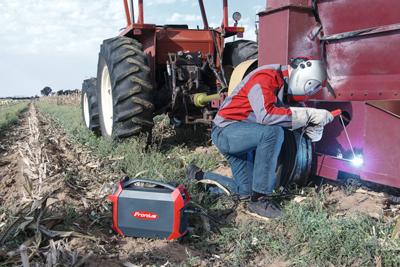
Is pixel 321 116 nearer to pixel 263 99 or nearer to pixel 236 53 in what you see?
pixel 263 99

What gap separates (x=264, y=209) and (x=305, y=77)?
3.57 ft

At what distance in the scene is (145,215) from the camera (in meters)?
3.14

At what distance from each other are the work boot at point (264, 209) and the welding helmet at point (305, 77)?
0.90m

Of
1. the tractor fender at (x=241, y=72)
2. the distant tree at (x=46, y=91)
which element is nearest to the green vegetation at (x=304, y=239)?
the tractor fender at (x=241, y=72)

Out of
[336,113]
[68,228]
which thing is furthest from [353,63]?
[68,228]

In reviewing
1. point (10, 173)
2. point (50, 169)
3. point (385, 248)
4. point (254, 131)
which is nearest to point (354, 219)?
point (385, 248)

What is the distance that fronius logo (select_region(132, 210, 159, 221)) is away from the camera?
3119 mm

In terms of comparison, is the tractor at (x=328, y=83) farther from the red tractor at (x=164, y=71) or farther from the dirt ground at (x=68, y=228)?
the dirt ground at (x=68, y=228)

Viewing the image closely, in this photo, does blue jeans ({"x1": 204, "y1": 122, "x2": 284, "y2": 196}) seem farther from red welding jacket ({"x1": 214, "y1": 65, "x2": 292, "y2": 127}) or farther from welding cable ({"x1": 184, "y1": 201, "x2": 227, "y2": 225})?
welding cable ({"x1": 184, "y1": 201, "x2": 227, "y2": 225})

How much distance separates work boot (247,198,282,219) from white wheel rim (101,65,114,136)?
329 centimetres

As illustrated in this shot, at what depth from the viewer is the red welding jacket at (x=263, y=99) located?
3.58 meters

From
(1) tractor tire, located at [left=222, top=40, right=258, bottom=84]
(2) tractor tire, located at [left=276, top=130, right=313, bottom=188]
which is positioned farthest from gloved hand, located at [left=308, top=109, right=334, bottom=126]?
(1) tractor tire, located at [left=222, top=40, right=258, bottom=84]

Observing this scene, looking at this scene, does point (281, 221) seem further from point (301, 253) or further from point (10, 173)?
point (10, 173)

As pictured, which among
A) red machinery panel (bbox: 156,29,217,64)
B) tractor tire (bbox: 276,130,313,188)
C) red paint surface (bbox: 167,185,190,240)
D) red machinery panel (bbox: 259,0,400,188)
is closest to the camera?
red paint surface (bbox: 167,185,190,240)
